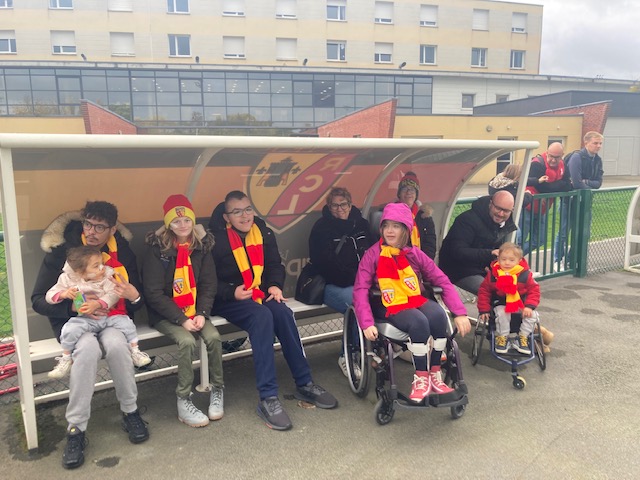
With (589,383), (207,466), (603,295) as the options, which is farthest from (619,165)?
(207,466)

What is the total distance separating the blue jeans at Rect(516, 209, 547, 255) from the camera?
6.30 m

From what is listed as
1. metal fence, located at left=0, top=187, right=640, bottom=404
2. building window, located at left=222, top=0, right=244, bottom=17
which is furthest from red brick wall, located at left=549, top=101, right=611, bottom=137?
metal fence, located at left=0, top=187, right=640, bottom=404

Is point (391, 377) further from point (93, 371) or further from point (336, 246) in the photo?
point (93, 371)

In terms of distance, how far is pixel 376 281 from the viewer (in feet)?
11.9

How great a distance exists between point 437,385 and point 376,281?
818mm

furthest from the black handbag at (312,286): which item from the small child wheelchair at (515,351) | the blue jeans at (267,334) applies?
the small child wheelchair at (515,351)

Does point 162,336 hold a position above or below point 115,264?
below

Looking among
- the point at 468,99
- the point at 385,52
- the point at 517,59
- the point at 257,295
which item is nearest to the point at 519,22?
the point at 517,59

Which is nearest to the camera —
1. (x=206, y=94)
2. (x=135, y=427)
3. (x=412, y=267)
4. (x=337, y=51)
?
(x=135, y=427)

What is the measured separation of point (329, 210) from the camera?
170 inches

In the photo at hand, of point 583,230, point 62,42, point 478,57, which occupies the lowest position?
point 583,230

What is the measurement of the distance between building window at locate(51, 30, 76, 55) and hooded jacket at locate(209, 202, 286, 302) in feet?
133

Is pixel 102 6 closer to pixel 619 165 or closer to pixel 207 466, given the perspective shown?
pixel 619 165

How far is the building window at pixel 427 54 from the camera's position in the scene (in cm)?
4334
